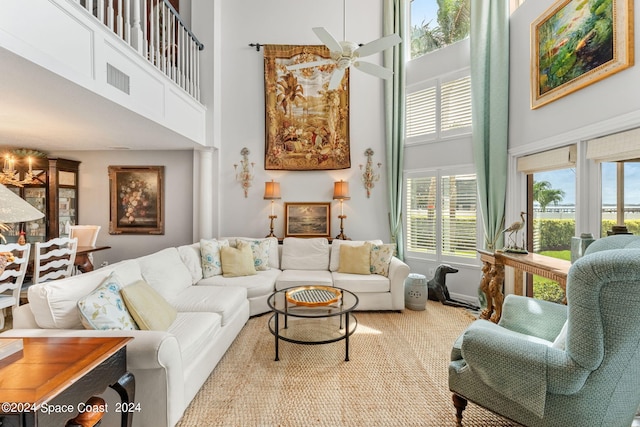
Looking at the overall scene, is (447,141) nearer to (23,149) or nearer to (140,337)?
(140,337)

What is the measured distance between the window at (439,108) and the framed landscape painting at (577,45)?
0.91m

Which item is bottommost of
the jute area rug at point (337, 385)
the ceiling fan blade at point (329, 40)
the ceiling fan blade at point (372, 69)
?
the jute area rug at point (337, 385)

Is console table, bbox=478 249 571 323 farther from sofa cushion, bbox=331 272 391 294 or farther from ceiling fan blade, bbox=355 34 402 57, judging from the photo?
ceiling fan blade, bbox=355 34 402 57

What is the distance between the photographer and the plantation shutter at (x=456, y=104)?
401 cm

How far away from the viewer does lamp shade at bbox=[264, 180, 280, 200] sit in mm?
4389

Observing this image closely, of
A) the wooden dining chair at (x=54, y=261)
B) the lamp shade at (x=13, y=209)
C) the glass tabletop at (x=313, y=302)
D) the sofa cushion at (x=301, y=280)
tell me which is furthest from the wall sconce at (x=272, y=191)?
the lamp shade at (x=13, y=209)

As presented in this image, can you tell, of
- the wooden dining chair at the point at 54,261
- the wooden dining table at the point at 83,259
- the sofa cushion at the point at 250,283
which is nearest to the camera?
the wooden dining chair at the point at 54,261

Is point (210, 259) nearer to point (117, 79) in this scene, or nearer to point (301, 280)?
point (301, 280)

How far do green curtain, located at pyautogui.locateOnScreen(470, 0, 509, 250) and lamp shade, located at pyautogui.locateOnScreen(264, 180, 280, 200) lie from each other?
285 centimetres

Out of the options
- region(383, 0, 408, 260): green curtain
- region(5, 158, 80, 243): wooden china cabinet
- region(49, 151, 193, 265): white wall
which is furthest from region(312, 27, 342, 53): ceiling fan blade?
region(5, 158, 80, 243): wooden china cabinet

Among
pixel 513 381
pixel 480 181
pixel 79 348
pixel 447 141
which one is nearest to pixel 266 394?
pixel 79 348

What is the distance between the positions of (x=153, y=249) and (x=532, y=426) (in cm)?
501

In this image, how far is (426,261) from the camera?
4375mm

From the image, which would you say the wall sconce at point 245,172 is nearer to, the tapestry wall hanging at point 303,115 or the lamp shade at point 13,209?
the tapestry wall hanging at point 303,115
